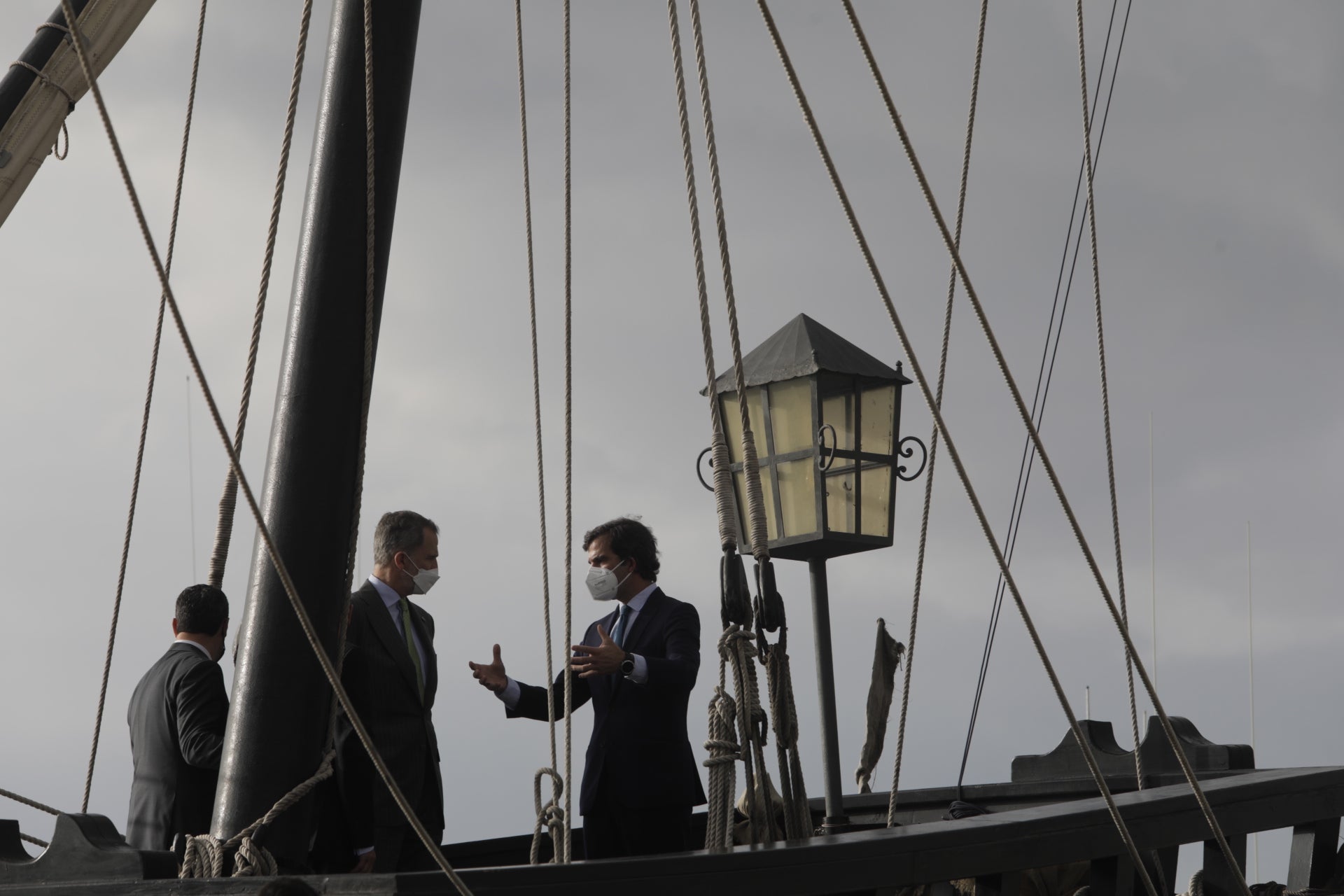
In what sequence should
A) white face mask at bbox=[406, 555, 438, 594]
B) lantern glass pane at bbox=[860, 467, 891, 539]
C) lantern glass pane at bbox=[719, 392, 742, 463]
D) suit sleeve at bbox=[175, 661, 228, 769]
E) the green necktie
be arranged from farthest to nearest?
lantern glass pane at bbox=[719, 392, 742, 463] → lantern glass pane at bbox=[860, 467, 891, 539] → white face mask at bbox=[406, 555, 438, 594] → the green necktie → suit sleeve at bbox=[175, 661, 228, 769]

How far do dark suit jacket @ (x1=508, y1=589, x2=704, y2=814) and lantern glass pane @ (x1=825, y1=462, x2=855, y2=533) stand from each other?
1.18m

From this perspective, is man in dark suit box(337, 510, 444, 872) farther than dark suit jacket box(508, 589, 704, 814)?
No

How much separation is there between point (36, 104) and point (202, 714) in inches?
138

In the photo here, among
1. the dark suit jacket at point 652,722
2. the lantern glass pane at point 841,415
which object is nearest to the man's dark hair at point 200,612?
the dark suit jacket at point 652,722

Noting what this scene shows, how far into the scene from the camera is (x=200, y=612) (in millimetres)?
4426

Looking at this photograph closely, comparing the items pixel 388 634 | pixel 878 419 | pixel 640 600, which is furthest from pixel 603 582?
pixel 878 419

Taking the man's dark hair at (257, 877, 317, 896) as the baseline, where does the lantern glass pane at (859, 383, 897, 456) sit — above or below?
above

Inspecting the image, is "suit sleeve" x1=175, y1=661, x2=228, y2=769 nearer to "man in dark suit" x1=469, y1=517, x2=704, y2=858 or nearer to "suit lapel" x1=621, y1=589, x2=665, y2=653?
"man in dark suit" x1=469, y1=517, x2=704, y2=858

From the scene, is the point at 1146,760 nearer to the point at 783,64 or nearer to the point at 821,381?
the point at 821,381

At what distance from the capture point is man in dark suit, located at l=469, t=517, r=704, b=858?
4.77 meters

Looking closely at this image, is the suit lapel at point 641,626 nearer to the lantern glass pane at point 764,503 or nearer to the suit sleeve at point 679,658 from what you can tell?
the suit sleeve at point 679,658

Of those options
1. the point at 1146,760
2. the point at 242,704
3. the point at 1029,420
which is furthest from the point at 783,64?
the point at 1146,760

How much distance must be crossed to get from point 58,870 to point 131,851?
167mm

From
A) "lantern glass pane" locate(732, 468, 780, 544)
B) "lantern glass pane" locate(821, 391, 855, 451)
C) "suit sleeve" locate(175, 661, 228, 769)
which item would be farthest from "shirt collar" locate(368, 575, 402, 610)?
"lantern glass pane" locate(821, 391, 855, 451)
